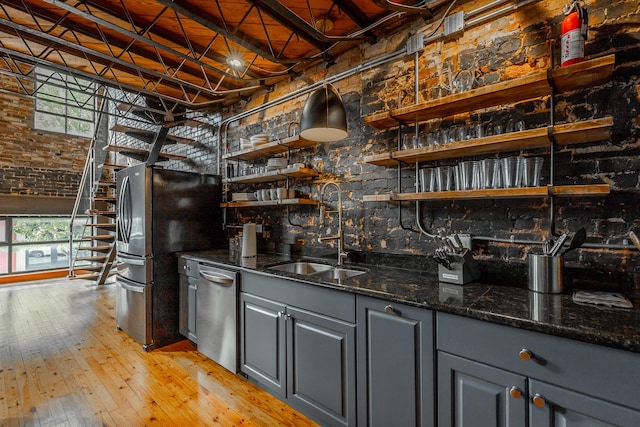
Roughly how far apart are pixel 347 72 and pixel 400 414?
257cm

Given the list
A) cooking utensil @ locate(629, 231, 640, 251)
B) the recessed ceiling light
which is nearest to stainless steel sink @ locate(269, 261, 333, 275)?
cooking utensil @ locate(629, 231, 640, 251)

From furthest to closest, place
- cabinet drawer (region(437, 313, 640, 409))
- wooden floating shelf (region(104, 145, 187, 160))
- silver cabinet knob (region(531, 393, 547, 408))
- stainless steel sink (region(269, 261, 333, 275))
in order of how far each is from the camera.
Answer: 1. wooden floating shelf (region(104, 145, 187, 160))
2. stainless steel sink (region(269, 261, 333, 275))
3. silver cabinet knob (region(531, 393, 547, 408))
4. cabinet drawer (region(437, 313, 640, 409))

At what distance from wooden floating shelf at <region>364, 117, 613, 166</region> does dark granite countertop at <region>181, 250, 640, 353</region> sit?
79cm

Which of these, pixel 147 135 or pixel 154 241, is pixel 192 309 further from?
pixel 147 135

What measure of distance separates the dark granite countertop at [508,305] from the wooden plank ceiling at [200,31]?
176 centimetres

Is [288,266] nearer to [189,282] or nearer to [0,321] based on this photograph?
[189,282]

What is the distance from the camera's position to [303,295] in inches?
79.9

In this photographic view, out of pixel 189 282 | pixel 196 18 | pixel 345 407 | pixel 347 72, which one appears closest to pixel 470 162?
pixel 347 72

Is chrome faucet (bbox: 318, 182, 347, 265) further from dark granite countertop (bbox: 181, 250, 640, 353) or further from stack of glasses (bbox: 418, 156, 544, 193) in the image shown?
stack of glasses (bbox: 418, 156, 544, 193)

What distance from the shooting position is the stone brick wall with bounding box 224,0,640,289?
63.2 inches

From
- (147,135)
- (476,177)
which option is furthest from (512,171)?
(147,135)

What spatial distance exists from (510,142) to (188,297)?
300 centimetres

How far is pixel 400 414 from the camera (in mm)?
1562

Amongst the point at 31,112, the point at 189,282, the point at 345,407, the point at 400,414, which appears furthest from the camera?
the point at 31,112
